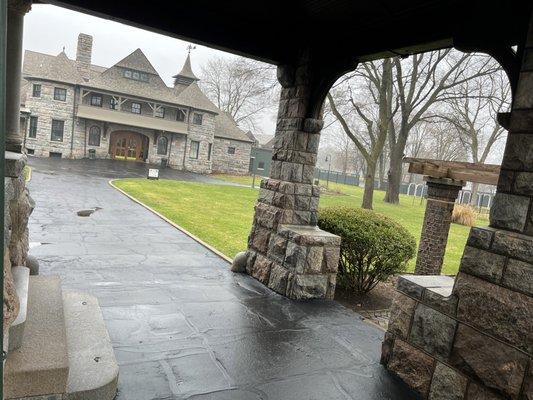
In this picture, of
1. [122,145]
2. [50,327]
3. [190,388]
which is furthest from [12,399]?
[122,145]

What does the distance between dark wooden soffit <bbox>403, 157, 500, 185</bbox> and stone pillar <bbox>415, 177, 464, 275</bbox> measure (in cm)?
37

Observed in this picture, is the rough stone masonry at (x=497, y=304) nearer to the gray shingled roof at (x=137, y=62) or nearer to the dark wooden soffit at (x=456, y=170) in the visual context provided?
the dark wooden soffit at (x=456, y=170)

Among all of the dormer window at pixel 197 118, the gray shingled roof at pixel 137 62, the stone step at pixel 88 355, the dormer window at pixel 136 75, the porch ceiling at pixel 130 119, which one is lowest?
the stone step at pixel 88 355

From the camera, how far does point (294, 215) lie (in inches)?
243

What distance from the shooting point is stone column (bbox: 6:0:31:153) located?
12.5ft

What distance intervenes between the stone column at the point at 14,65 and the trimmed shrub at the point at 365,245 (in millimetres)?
4617

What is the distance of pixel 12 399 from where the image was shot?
7.98ft

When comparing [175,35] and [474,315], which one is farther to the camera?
[175,35]

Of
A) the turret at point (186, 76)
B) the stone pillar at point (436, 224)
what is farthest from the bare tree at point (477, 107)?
the turret at point (186, 76)

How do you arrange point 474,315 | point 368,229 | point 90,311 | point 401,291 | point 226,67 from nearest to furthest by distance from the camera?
point 474,315 → point 401,291 → point 90,311 → point 368,229 → point 226,67

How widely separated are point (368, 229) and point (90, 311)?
4.27 m

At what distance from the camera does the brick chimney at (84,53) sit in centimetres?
3325

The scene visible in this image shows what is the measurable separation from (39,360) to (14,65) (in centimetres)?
288

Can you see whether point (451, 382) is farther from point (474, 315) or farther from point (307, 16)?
point (307, 16)
